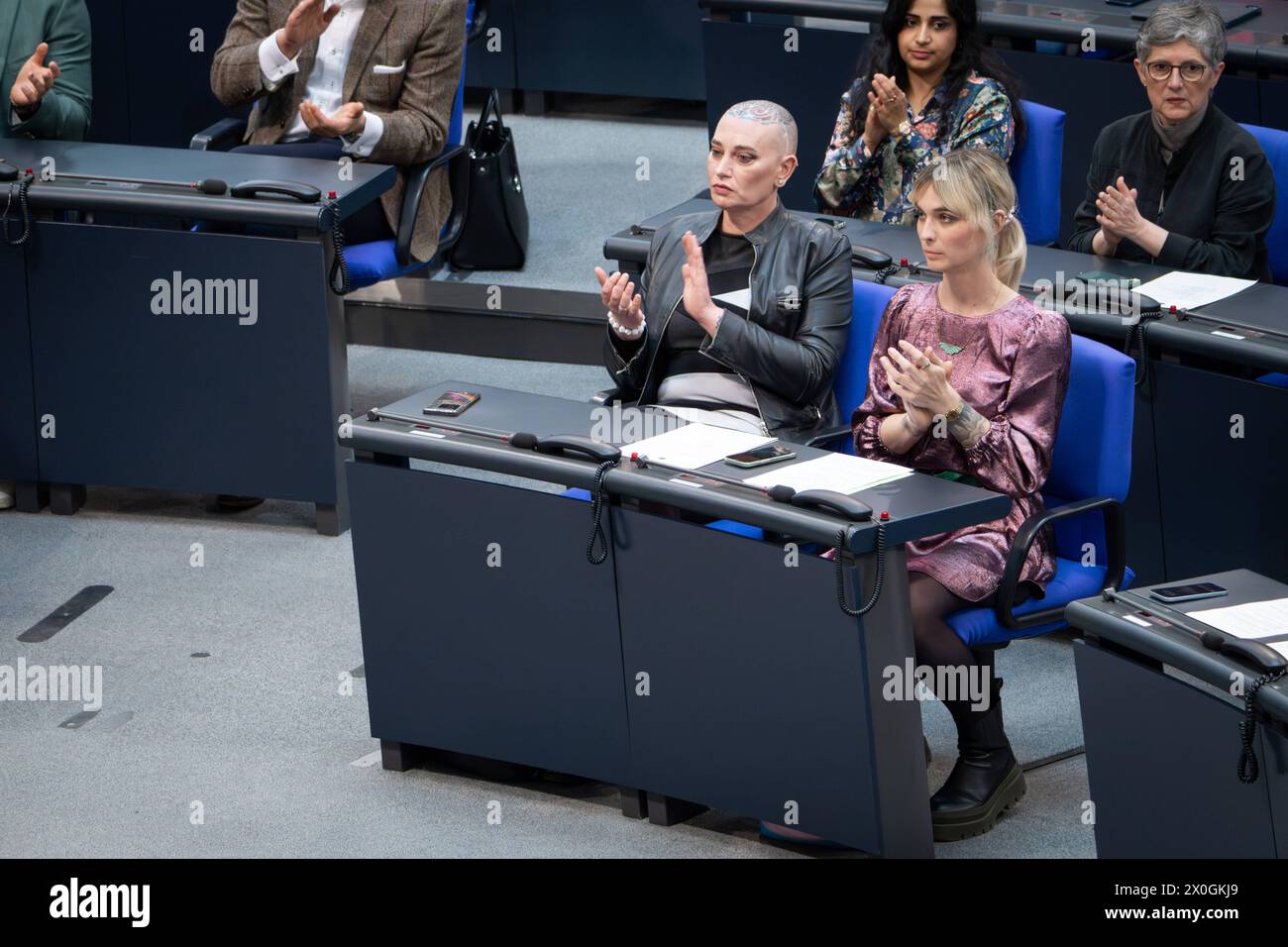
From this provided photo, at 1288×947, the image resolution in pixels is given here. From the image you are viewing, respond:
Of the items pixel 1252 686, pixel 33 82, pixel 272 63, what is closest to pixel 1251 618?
pixel 1252 686

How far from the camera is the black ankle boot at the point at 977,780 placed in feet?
11.2

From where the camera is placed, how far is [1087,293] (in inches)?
158

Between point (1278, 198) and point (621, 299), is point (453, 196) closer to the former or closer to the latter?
point (621, 299)

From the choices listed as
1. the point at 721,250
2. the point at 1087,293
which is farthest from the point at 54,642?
the point at 1087,293

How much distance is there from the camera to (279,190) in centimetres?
458

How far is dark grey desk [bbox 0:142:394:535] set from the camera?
15.2 ft

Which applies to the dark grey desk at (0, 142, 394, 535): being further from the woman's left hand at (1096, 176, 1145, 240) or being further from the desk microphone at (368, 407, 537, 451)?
the woman's left hand at (1096, 176, 1145, 240)

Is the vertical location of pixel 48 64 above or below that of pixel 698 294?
above

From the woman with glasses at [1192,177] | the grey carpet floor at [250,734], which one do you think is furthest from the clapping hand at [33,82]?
the woman with glasses at [1192,177]

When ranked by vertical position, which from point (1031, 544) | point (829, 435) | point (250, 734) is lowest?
point (250, 734)

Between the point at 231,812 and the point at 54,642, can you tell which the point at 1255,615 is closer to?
the point at 231,812

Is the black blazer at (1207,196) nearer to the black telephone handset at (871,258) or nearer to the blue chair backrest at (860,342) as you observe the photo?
the black telephone handset at (871,258)

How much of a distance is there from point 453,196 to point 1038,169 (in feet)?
5.37

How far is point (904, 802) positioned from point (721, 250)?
1256 millimetres
